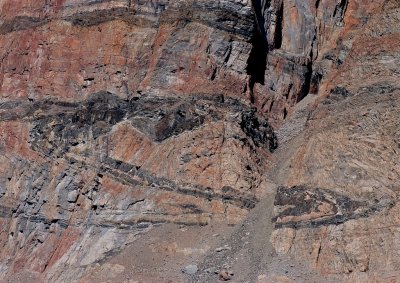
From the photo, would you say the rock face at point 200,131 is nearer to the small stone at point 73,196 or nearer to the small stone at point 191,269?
the small stone at point 73,196

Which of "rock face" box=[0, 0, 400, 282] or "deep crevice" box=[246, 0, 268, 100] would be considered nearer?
"rock face" box=[0, 0, 400, 282]

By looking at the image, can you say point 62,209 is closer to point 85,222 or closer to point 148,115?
point 85,222

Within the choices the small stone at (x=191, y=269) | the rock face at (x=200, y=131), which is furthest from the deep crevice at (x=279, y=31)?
the small stone at (x=191, y=269)

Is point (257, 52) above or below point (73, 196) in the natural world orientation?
above

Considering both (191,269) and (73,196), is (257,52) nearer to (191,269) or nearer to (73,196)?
(73,196)

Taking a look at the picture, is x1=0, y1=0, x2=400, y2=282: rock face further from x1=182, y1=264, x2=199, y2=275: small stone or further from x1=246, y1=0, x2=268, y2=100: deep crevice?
x1=182, y1=264, x2=199, y2=275: small stone

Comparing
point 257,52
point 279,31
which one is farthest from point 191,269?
point 279,31

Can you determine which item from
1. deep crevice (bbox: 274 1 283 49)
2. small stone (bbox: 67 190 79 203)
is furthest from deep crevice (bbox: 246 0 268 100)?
small stone (bbox: 67 190 79 203)
